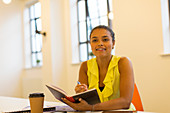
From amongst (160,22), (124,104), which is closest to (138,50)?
(160,22)

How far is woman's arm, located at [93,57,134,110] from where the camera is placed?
4.44ft

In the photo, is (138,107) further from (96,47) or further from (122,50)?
(122,50)

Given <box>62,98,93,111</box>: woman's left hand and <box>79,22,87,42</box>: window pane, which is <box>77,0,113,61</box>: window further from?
<box>62,98,93,111</box>: woman's left hand

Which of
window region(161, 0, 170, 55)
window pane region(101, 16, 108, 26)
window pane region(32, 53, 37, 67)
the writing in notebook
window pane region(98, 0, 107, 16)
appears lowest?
the writing in notebook

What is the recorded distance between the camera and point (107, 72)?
1761mm

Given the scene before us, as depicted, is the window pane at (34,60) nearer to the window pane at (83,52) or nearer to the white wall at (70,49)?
the white wall at (70,49)

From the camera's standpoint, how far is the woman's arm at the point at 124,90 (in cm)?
135

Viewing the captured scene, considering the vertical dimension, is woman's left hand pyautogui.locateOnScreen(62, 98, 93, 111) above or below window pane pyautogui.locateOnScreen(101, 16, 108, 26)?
below

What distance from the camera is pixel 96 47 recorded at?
5.73 ft

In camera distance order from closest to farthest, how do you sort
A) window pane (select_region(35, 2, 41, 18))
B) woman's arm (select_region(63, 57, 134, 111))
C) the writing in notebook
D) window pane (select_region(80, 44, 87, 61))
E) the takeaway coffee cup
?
the takeaway coffee cup → the writing in notebook → woman's arm (select_region(63, 57, 134, 111)) → window pane (select_region(80, 44, 87, 61)) → window pane (select_region(35, 2, 41, 18))

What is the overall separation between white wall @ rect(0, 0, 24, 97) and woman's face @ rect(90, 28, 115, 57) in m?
6.06

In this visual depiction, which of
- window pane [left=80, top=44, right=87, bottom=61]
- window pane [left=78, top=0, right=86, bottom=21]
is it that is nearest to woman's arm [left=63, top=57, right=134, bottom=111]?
window pane [left=80, top=44, right=87, bottom=61]

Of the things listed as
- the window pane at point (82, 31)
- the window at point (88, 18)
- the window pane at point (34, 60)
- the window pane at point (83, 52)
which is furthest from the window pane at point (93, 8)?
the window pane at point (34, 60)

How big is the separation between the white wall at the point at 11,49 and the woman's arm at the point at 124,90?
6.20 meters
